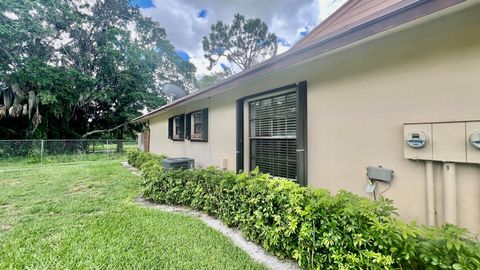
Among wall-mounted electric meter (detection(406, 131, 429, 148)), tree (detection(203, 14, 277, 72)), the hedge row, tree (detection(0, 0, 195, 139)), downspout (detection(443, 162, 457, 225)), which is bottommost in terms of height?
the hedge row

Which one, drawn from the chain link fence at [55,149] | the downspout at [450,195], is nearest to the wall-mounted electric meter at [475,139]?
the downspout at [450,195]

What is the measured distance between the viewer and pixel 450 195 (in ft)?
6.46

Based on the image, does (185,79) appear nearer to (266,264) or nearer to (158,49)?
(158,49)

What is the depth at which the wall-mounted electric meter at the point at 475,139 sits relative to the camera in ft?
5.96

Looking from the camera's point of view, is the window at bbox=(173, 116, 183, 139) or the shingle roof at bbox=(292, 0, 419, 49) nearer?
the shingle roof at bbox=(292, 0, 419, 49)

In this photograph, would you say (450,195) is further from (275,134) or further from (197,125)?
(197,125)

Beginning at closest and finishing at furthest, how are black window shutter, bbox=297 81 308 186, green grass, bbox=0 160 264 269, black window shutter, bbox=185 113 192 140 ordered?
green grass, bbox=0 160 264 269 < black window shutter, bbox=297 81 308 186 < black window shutter, bbox=185 113 192 140

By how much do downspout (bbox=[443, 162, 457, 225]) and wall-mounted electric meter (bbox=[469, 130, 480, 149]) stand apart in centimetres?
23

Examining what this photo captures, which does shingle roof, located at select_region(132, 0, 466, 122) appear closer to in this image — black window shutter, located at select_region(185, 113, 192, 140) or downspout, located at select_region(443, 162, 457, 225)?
downspout, located at select_region(443, 162, 457, 225)

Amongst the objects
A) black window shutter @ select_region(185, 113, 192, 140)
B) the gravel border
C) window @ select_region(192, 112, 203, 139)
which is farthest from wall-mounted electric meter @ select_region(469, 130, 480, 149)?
black window shutter @ select_region(185, 113, 192, 140)

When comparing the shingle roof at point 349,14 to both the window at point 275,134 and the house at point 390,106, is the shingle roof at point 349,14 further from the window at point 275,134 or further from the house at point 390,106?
the window at point 275,134

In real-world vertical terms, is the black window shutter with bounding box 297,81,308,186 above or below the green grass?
above

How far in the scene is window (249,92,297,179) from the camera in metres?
3.65

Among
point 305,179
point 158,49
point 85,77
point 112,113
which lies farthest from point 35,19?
point 305,179
